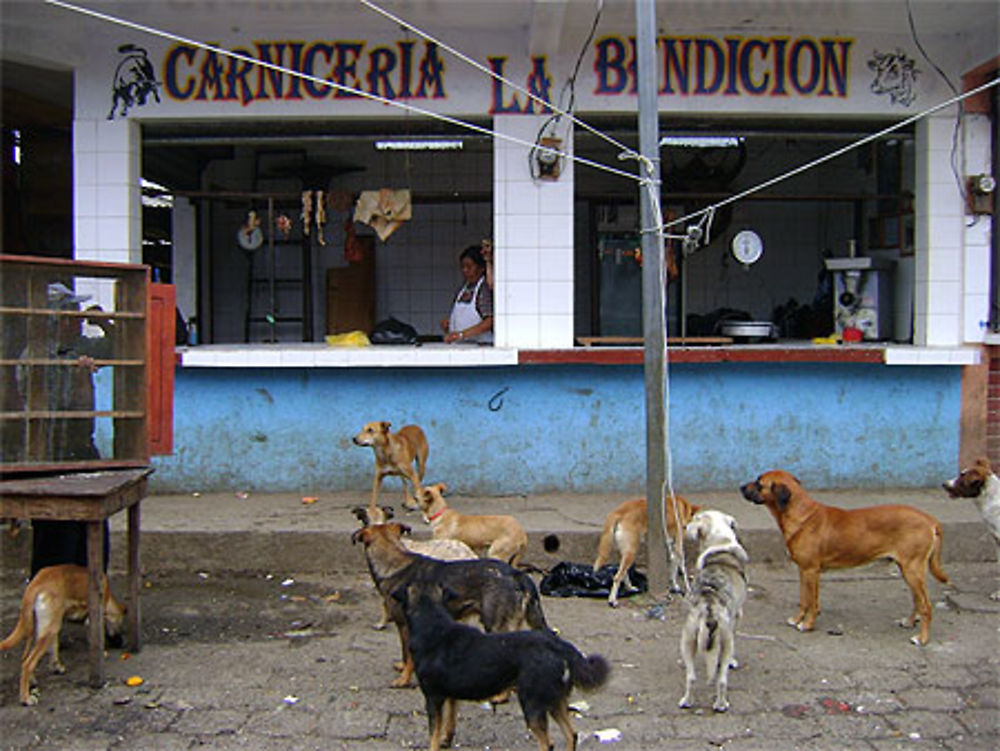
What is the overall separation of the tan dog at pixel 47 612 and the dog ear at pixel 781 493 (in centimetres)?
402

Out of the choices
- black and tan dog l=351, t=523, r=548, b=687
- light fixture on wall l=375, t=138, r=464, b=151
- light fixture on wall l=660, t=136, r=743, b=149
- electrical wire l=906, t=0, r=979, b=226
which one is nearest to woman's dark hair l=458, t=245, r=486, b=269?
light fixture on wall l=375, t=138, r=464, b=151

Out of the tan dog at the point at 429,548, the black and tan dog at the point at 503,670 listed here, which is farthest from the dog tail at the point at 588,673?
the tan dog at the point at 429,548

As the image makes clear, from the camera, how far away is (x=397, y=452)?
755 cm

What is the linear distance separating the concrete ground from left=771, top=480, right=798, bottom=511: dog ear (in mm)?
854

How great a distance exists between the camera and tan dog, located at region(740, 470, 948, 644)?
5.54 metres

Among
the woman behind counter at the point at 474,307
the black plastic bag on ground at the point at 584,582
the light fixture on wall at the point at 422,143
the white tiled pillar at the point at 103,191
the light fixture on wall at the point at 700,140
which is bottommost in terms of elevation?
the black plastic bag on ground at the point at 584,582

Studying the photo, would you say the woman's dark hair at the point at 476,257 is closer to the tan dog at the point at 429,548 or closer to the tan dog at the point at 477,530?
the tan dog at the point at 477,530

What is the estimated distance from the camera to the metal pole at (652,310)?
6270 mm

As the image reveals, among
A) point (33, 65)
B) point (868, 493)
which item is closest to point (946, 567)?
point (868, 493)

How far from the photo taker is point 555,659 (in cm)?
378

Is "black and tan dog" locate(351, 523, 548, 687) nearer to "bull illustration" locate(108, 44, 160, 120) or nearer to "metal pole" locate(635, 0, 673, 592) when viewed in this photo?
"metal pole" locate(635, 0, 673, 592)

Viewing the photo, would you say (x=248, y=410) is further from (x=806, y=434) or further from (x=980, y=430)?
(x=980, y=430)

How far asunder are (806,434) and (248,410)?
210 inches

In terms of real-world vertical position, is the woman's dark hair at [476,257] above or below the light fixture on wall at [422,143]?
below
